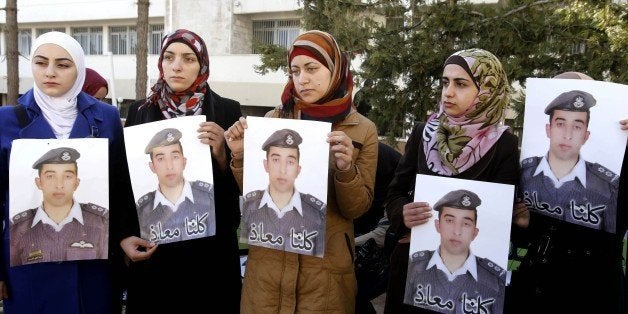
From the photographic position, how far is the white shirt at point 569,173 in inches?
82.2

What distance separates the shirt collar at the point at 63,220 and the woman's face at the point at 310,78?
1.08 metres

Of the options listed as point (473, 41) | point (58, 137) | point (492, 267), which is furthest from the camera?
point (473, 41)

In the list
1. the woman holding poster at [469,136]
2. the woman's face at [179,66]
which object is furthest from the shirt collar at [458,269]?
the woman's face at [179,66]

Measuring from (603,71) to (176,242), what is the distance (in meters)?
4.21

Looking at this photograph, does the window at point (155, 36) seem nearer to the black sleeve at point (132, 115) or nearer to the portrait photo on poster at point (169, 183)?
the black sleeve at point (132, 115)

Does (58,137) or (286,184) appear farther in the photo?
(58,137)

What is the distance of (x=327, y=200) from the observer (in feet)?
7.47

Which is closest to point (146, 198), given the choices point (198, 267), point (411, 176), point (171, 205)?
point (171, 205)

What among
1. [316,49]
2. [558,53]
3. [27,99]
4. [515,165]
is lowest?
[515,165]

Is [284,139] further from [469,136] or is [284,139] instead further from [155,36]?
[155,36]

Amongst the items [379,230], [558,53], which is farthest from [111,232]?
[558,53]

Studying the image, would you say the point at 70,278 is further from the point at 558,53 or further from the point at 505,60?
the point at 558,53

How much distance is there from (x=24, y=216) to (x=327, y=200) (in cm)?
128

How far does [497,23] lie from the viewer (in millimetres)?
4895
